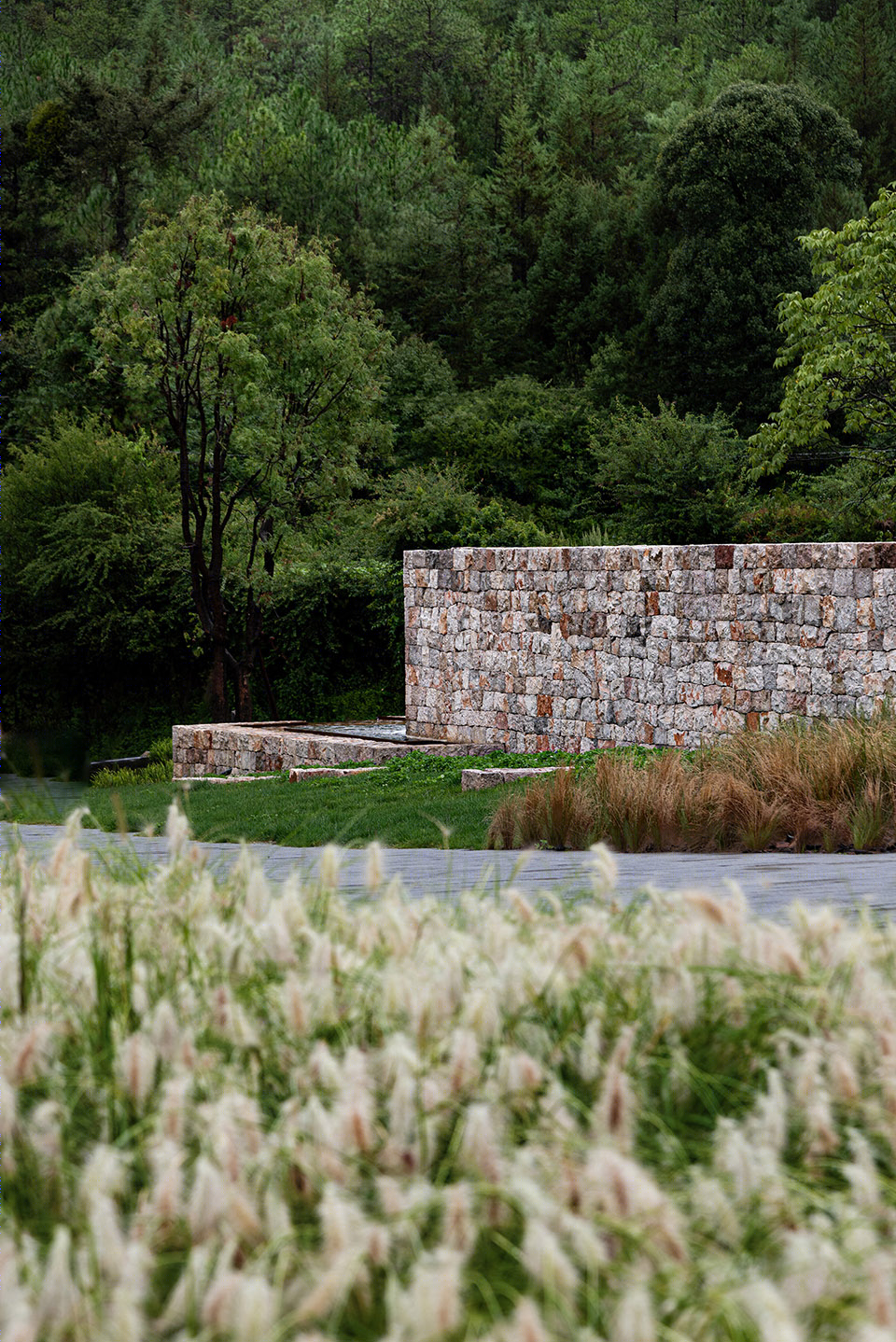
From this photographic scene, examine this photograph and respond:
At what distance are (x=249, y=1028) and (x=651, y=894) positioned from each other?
33.1 inches

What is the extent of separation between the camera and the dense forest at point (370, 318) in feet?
74.7

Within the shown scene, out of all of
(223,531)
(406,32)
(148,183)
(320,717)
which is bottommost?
(320,717)

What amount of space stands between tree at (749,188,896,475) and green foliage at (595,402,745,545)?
1.03m

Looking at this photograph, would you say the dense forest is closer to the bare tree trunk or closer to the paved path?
the bare tree trunk

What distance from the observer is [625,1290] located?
1.79m

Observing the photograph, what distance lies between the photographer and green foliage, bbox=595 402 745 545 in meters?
25.9

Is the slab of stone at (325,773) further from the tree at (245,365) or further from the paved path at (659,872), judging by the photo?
the paved path at (659,872)

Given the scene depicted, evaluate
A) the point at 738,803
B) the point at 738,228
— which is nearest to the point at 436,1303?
the point at 738,803

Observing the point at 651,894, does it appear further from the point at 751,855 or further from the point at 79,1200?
the point at 751,855

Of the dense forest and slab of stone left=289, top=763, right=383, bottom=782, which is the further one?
the dense forest

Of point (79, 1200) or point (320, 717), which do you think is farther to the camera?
point (320, 717)

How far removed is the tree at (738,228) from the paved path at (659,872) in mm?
27952

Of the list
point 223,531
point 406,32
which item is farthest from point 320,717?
point 406,32

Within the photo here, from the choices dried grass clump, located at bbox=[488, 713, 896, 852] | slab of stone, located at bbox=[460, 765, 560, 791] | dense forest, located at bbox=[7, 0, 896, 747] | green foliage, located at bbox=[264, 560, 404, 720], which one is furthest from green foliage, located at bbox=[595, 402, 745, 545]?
dried grass clump, located at bbox=[488, 713, 896, 852]
